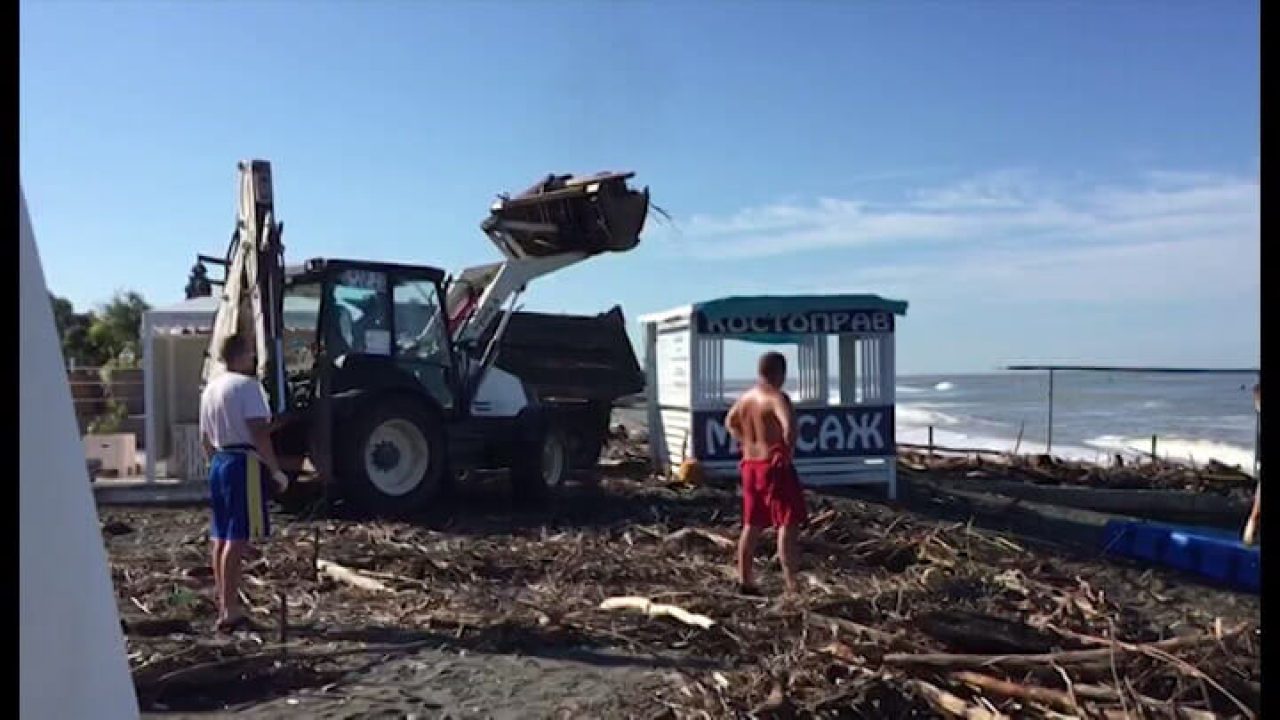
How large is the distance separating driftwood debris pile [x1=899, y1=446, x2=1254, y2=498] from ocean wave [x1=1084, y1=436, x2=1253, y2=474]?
9.77 meters

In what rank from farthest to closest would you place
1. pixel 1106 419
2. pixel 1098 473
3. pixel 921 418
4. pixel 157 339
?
pixel 921 418
pixel 1106 419
pixel 1098 473
pixel 157 339

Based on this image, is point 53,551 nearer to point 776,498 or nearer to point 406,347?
point 776,498

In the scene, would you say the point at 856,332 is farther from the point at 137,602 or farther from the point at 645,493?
the point at 137,602

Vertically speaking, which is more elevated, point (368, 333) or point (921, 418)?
point (368, 333)

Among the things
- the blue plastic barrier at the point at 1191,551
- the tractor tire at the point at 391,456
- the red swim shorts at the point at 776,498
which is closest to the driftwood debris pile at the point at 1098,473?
the blue plastic barrier at the point at 1191,551

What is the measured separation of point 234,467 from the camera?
22.0ft

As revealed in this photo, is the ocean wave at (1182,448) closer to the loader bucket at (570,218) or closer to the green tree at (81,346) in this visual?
the loader bucket at (570,218)

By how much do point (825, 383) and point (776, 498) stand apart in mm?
6758

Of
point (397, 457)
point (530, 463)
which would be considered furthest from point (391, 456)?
point (530, 463)

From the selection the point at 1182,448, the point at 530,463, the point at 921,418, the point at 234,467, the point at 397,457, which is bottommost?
the point at 1182,448

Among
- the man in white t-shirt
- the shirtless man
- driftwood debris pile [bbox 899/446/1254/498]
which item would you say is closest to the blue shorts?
the man in white t-shirt

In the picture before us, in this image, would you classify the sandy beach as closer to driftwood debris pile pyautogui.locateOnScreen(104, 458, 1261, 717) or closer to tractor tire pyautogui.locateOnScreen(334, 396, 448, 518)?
driftwood debris pile pyautogui.locateOnScreen(104, 458, 1261, 717)
